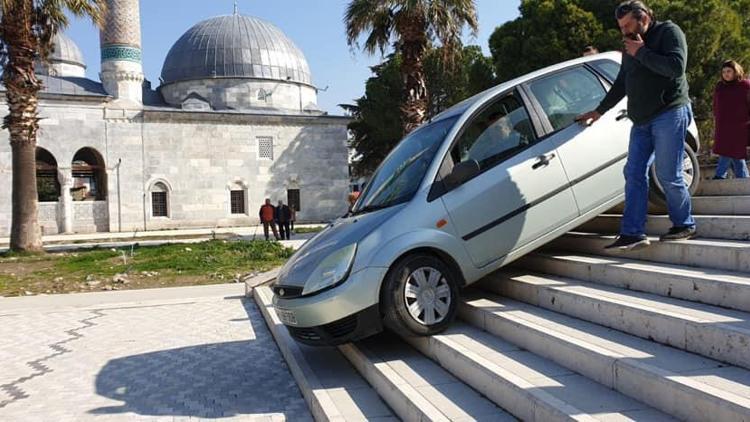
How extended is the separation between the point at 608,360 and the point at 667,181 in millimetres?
1877

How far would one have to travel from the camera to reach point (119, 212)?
32062mm

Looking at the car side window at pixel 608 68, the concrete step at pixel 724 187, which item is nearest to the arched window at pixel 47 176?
the car side window at pixel 608 68

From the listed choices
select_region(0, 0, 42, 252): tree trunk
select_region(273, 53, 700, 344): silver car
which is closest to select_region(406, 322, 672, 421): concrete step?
select_region(273, 53, 700, 344): silver car

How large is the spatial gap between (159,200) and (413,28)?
22.5 m

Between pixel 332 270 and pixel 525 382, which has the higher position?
pixel 332 270

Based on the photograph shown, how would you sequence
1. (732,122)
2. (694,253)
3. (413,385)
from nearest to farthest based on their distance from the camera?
(413,385), (694,253), (732,122)

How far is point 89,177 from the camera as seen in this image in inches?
1318

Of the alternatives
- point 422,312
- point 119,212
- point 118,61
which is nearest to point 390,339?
point 422,312

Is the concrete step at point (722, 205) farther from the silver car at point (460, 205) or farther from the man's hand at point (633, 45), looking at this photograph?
the man's hand at point (633, 45)

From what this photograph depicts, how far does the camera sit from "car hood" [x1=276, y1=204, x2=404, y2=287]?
4.41 meters

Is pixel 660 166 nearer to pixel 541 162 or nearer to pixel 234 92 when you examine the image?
pixel 541 162

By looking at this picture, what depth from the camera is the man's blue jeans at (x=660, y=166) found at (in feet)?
14.1

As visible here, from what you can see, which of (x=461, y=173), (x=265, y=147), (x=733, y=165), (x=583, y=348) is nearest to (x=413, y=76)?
(x=733, y=165)

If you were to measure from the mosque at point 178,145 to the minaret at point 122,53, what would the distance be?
6 centimetres
